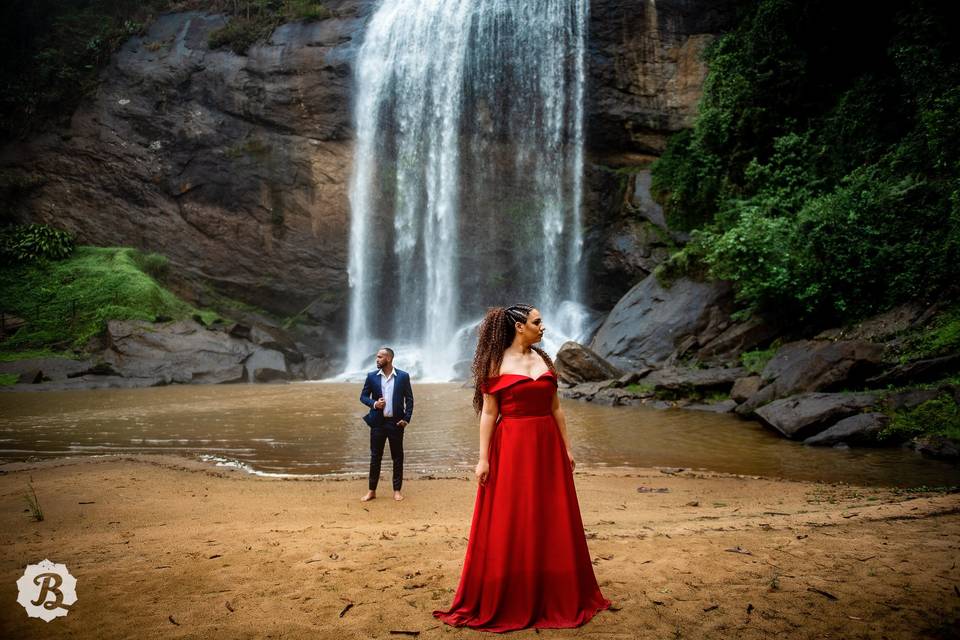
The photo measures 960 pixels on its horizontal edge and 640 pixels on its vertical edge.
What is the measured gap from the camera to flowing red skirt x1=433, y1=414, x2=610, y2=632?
9.52 feet

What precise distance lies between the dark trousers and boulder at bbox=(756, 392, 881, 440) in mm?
6422

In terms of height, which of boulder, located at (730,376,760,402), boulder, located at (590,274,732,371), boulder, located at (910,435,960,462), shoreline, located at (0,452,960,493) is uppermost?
boulder, located at (590,274,732,371)

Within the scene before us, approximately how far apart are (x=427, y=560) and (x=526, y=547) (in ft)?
3.74

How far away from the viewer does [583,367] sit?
51.8 feet

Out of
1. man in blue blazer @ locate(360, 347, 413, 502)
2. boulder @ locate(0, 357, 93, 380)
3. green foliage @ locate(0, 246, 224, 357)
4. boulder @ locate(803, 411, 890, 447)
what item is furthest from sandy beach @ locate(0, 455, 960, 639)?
green foliage @ locate(0, 246, 224, 357)

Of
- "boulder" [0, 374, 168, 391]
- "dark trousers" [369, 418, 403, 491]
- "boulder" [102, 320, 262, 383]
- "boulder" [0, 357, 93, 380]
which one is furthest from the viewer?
"boulder" [102, 320, 262, 383]

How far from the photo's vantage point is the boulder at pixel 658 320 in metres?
A: 15.8

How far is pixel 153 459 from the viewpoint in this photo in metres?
7.79

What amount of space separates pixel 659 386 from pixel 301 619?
37.8ft

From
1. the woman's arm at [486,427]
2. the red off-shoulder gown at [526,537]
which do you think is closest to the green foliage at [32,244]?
the woman's arm at [486,427]

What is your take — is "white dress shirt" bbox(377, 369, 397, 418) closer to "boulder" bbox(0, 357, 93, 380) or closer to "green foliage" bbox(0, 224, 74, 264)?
"boulder" bbox(0, 357, 93, 380)

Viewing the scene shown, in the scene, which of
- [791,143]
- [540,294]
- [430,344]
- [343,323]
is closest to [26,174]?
[343,323]

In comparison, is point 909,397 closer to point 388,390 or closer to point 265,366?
point 388,390

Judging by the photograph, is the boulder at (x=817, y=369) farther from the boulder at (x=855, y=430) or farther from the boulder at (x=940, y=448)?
the boulder at (x=940, y=448)
